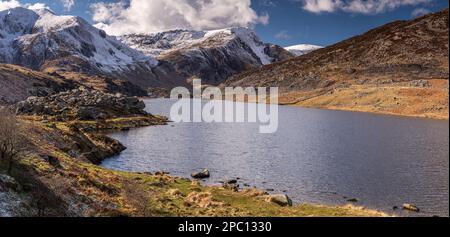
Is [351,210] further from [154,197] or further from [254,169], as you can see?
[254,169]

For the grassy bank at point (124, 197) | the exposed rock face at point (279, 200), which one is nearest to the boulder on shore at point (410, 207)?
the grassy bank at point (124, 197)

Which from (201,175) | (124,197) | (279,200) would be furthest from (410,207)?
(124,197)

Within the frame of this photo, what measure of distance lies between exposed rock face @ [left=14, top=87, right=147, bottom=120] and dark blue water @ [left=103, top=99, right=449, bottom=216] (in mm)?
19490

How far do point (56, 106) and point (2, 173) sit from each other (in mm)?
105908

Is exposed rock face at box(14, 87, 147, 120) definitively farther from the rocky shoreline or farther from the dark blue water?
the rocky shoreline

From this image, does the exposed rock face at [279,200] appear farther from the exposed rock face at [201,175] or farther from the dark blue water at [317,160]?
the exposed rock face at [201,175]

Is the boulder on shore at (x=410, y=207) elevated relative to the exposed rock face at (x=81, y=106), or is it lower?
lower

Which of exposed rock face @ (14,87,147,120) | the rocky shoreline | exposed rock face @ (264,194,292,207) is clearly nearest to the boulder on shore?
the rocky shoreline

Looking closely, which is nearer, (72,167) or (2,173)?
(2,173)

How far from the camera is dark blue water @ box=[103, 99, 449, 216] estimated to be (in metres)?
53.3

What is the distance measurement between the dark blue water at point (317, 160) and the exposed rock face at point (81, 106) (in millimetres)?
19490

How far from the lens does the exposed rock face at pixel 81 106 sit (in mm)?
123375

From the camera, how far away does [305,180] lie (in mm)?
59875
